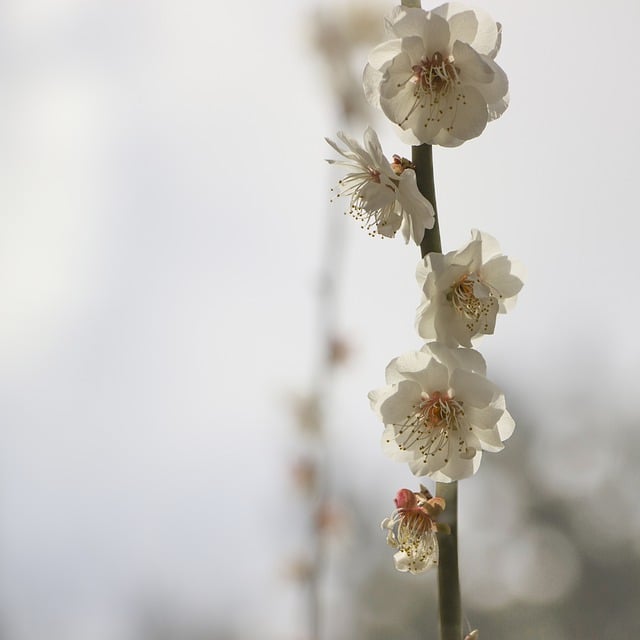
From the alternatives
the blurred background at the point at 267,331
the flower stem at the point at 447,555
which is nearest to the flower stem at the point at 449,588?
the flower stem at the point at 447,555

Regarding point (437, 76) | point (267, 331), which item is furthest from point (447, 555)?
point (267, 331)

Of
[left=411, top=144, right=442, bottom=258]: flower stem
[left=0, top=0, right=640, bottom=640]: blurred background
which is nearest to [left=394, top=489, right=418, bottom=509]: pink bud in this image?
[left=411, top=144, right=442, bottom=258]: flower stem

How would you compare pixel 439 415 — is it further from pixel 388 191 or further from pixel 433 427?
pixel 388 191

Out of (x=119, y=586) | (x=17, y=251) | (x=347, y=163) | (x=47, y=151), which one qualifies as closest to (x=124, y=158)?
(x=47, y=151)

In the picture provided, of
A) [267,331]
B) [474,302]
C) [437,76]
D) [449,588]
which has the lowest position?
[449,588]

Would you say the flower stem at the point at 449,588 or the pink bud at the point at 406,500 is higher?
the pink bud at the point at 406,500

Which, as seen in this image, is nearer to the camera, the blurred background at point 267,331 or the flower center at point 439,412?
the flower center at point 439,412

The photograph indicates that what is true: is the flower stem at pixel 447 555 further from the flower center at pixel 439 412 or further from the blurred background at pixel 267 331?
the blurred background at pixel 267 331
